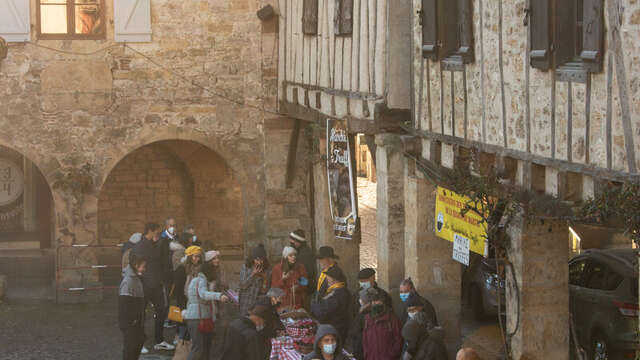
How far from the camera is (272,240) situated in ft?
55.8

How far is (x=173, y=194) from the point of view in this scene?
19922 mm

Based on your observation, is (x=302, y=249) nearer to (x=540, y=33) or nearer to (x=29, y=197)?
(x=540, y=33)

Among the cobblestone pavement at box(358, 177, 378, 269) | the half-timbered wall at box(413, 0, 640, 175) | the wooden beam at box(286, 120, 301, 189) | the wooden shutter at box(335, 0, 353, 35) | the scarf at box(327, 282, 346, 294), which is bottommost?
the cobblestone pavement at box(358, 177, 378, 269)

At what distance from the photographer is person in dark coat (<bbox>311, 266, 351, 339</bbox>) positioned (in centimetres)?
1066

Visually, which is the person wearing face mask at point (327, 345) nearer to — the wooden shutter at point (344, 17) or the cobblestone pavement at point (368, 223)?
the wooden shutter at point (344, 17)

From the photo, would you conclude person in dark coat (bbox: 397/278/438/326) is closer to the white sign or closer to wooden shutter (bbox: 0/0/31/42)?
the white sign

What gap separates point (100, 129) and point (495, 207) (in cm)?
938

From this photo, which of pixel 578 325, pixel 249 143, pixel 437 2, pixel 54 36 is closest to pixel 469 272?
pixel 578 325

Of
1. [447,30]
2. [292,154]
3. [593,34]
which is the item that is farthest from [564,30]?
[292,154]

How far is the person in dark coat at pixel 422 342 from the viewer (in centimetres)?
853

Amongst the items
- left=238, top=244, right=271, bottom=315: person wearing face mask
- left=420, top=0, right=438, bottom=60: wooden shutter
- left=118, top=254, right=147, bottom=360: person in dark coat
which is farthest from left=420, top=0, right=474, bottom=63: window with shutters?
left=118, top=254, right=147, bottom=360: person in dark coat

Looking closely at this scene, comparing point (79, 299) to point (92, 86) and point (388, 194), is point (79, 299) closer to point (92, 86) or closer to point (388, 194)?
point (92, 86)

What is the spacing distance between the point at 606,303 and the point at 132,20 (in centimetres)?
889

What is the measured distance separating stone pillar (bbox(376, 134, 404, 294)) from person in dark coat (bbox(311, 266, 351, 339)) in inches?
21.3
